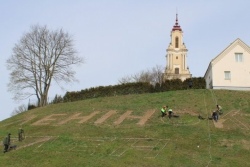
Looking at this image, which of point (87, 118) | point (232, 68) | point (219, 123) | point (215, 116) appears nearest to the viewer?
point (219, 123)

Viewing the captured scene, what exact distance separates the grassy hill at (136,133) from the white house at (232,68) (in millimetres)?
5683

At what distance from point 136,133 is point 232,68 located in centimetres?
2461

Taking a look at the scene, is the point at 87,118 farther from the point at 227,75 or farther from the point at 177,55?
the point at 177,55

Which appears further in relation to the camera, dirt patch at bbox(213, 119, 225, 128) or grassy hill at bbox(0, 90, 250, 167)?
dirt patch at bbox(213, 119, 225, 128)

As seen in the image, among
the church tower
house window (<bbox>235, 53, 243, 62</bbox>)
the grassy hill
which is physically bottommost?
the grassy hill

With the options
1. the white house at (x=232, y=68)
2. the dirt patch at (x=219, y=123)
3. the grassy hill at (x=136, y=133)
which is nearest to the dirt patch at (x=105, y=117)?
the grassy hill at (x=136, y=133)

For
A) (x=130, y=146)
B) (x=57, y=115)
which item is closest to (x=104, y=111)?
(x=57, y=115)

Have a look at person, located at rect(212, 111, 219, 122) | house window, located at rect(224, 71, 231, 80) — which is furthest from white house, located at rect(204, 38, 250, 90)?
person, located at rect(212, 111, 219, 122)

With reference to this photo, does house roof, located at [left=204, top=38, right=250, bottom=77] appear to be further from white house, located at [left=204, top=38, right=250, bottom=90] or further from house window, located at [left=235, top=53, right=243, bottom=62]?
house window, located at [left=235, top=53, right=243, bottom=62]

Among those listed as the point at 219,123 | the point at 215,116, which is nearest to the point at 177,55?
the point at 215,116

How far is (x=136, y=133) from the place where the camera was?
3628 cm

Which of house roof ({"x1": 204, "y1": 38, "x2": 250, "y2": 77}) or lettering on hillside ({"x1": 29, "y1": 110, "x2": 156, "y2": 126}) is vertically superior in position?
house roof ({"x1": 204, "y1": 38, "x2": 250, "y2": 77})

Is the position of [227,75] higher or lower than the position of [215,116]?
higher

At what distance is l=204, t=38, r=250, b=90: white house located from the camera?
182 feet
